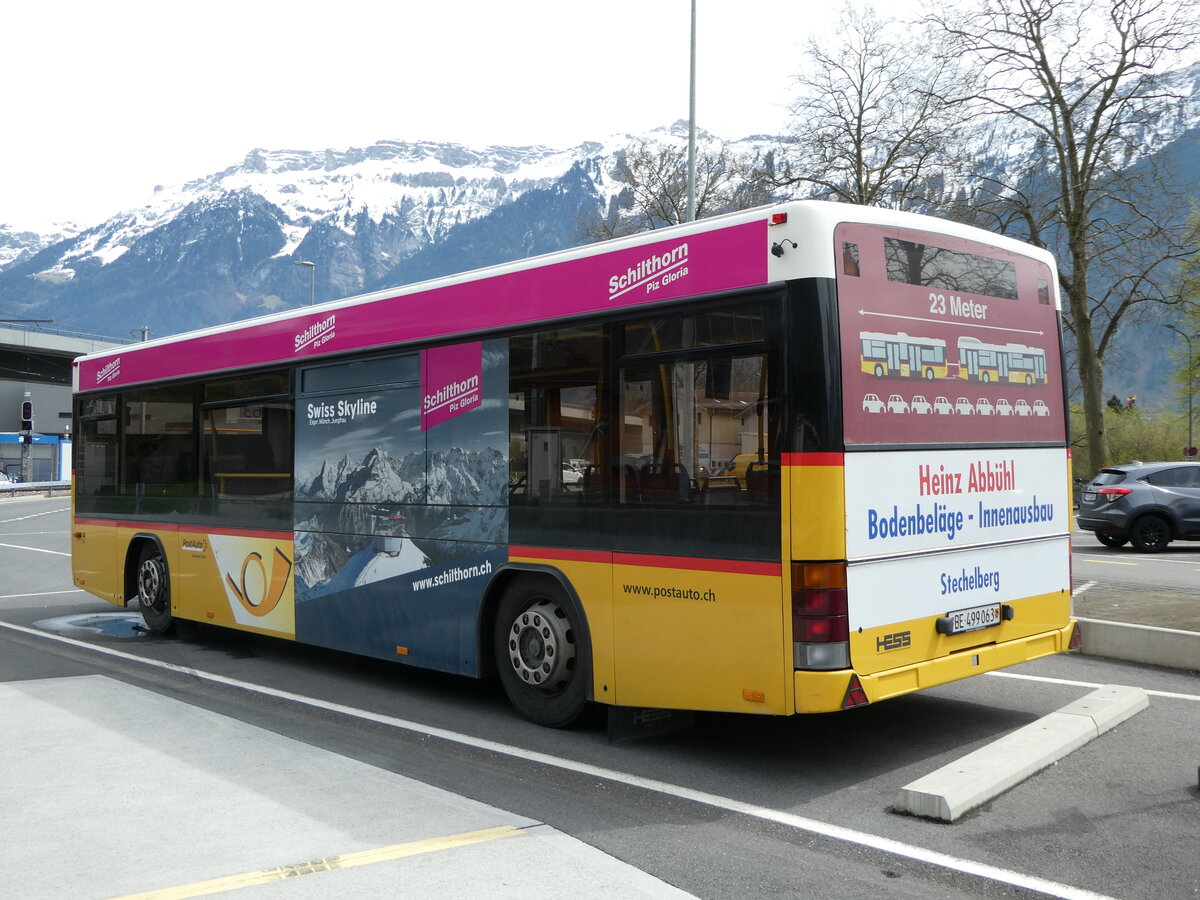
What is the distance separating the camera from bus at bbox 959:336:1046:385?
6.35 metres

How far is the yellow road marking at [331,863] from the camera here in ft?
14.1

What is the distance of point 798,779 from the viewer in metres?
5.93

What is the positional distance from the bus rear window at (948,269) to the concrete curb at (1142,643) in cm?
362

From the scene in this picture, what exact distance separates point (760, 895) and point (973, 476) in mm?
2991

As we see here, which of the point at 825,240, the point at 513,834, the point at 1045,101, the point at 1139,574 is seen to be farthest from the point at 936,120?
the point at 513,834

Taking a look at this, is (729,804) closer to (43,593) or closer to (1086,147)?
(43,593)

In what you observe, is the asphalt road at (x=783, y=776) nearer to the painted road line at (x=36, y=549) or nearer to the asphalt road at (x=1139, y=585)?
the asphalt road at (x=1139, y=585)

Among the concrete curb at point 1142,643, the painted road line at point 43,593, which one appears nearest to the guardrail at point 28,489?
the painted road line at point 43,593

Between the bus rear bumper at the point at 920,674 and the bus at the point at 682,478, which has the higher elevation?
the bus at the point at 682,478

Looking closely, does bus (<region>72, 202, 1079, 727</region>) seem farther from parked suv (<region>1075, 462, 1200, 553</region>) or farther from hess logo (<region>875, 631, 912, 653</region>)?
parked suv (<region>1075, 462, 1200, 553</region>)

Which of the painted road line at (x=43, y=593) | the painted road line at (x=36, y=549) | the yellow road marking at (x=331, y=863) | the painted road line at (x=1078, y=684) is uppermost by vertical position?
the painted road line at (x=36, y=549)

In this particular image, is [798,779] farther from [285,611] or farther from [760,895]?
[285,611]

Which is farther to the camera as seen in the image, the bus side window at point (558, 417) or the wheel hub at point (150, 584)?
the wheel hub at point (150, 584)

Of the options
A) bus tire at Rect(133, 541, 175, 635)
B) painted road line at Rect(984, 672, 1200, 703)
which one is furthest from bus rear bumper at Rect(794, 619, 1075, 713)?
bus tire at Rect(133, 541, 175, 635)
